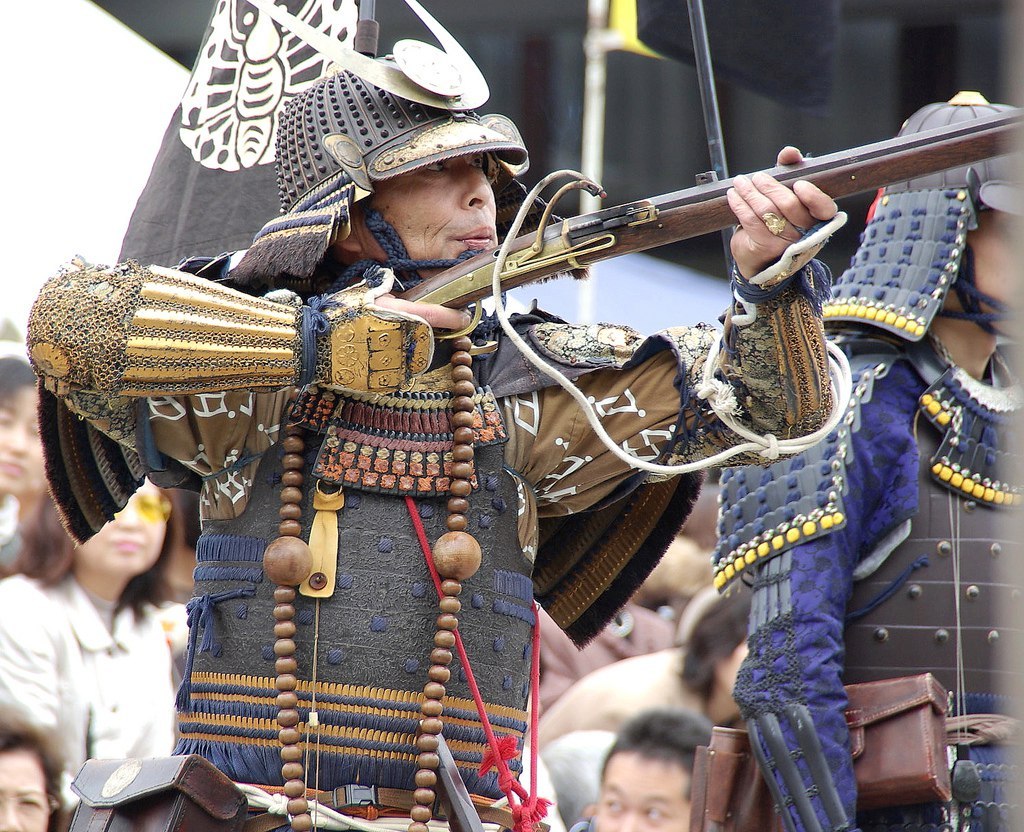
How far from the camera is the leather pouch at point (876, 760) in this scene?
3604 mm

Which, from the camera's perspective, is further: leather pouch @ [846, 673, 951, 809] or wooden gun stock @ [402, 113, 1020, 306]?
leather pouch @ [846, 673, 951, 809]

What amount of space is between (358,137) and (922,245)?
156 centimetres

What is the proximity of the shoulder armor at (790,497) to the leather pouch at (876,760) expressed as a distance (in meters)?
0.38

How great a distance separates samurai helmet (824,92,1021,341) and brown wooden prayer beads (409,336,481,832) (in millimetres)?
1339

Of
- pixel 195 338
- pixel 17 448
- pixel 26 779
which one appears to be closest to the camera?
pixel 195 338

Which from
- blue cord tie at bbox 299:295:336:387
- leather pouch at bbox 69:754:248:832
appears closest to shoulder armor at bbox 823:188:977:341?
blue cord tie at bbox 299:295:336:387

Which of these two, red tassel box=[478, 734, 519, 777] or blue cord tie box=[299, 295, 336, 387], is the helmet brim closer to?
blue cord tie box=[299, 295, 336, 387]

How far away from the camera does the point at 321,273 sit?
3230 mm

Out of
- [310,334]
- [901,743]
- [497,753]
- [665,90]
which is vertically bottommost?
[497,753]

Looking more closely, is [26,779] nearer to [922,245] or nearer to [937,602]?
[937,602]

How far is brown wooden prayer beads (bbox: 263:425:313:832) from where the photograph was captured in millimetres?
2828

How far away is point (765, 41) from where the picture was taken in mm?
4379

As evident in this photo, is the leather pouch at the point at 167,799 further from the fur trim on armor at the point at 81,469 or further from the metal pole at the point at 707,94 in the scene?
the metal pole at the point at 707,94

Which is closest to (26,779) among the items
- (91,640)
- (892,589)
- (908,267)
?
(91,640)
